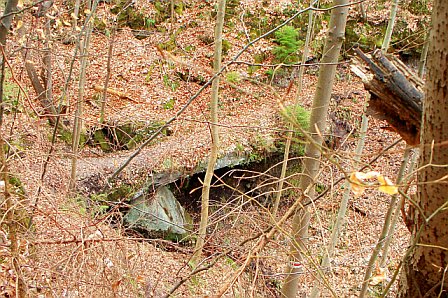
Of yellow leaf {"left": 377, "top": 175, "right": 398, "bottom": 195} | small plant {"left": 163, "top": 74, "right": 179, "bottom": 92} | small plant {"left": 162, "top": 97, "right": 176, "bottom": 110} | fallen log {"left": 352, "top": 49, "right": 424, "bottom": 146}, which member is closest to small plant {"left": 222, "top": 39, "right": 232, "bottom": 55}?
small plant {"left": 163, "top": 74, "right": 179, "bottom": 92}

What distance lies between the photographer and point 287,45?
1253 cm

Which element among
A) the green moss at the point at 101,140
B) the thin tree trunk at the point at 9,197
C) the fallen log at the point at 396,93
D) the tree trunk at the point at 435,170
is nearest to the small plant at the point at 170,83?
the green moss at the point at 101,140

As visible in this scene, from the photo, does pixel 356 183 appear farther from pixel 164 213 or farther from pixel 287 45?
pixel 287 45

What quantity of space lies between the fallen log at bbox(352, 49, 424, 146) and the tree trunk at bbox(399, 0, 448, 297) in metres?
0.59

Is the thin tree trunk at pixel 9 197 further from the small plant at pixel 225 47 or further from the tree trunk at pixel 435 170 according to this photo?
the small plant at pixel 225 47

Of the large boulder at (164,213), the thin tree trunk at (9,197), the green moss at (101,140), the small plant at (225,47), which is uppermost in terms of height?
the small plant at (225,47)

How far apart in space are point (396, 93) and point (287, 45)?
10.8 m

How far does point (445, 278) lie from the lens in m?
1.62

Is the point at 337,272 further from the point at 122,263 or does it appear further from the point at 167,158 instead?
the point at 122,263

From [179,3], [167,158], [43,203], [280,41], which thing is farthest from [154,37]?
[43,203]

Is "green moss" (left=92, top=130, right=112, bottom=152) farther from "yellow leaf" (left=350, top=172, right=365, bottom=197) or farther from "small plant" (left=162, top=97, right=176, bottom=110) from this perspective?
"yellow leaf" (left=350, top=172, right=365, bottom=197)

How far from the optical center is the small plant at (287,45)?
12.5 m

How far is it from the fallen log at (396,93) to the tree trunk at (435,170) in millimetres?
586

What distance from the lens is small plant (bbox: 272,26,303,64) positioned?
12.5 meters
